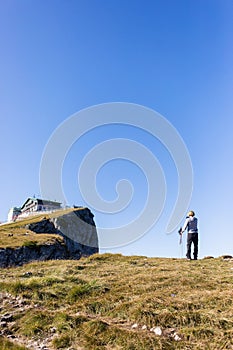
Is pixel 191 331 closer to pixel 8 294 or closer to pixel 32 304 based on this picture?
pixel 32 304

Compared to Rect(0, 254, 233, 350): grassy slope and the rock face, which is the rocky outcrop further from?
Rect(0, 254, 233, 350): grassy slope

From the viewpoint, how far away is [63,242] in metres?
61.9

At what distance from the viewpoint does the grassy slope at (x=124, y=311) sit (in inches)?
275

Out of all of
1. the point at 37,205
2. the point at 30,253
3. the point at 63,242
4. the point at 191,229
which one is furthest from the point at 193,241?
the point at 37,205

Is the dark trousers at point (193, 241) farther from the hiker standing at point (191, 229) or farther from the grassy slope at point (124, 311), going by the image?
the grassy slope at point (124, 311)

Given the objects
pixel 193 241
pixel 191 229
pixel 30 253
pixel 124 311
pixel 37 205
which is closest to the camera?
pixel 124 311

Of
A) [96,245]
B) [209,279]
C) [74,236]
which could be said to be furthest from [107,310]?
[96,245]

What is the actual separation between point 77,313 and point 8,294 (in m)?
3.43

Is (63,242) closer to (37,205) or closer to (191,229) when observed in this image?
(191,229)

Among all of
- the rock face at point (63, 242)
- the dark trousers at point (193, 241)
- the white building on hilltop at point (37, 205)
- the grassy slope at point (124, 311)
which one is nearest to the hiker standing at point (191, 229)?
the dark trousers at point (193, 241)

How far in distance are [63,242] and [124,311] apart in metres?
55.4

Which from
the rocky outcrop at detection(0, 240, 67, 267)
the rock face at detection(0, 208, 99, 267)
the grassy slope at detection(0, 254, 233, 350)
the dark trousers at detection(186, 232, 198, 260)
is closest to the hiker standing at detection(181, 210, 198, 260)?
the dark trousers at detection(186, 232, 198, 260)

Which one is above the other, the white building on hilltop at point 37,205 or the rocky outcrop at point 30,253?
the white building on hilltop at point 37,205

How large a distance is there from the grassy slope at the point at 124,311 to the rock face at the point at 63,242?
34.1m
